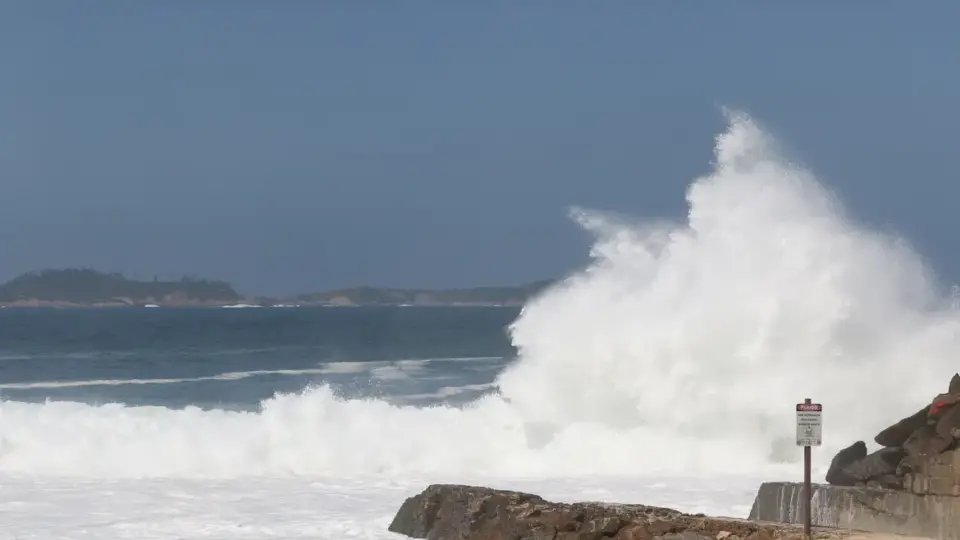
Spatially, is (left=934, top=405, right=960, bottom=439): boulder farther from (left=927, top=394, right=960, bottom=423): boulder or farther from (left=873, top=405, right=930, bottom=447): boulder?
(left=873, top=405, right=930, bottom=447): boulder

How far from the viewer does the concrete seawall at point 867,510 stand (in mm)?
12969

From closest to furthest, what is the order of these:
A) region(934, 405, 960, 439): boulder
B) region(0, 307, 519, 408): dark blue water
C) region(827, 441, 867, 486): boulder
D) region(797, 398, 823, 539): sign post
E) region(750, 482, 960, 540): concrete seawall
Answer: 1. region(797, 398, 823, 539): sign post
2. region(750, 482, 960, 540): concrete seawall
3. region(934, 405, 960, 439): boulder
4. region(827, 441, 867, 486): boulder
5. region(0, 307, 519, 408): dark blue water

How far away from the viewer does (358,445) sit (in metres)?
21.6

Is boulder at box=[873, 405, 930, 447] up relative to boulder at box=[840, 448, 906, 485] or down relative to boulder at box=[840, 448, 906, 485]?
up

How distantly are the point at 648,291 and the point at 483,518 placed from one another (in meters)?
13.3

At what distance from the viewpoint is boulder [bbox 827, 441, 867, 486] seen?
46.8 ft

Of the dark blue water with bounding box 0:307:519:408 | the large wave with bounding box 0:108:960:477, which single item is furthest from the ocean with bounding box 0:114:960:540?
the dark blue water with bounding box 0:307:519:408

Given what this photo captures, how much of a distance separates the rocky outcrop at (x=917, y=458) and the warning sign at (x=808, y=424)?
1.27m

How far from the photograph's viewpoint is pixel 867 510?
13.4 metres

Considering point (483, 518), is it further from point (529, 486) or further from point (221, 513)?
point (529, 486)

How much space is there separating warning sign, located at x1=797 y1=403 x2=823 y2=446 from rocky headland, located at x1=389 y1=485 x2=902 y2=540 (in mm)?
888

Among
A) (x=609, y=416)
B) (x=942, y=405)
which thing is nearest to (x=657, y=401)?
(x=609, y=416)

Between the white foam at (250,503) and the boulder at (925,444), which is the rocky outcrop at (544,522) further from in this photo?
the boulder at (925,444)

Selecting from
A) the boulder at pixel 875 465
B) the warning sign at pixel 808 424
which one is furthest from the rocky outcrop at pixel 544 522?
the boulder at pixel 875 465
